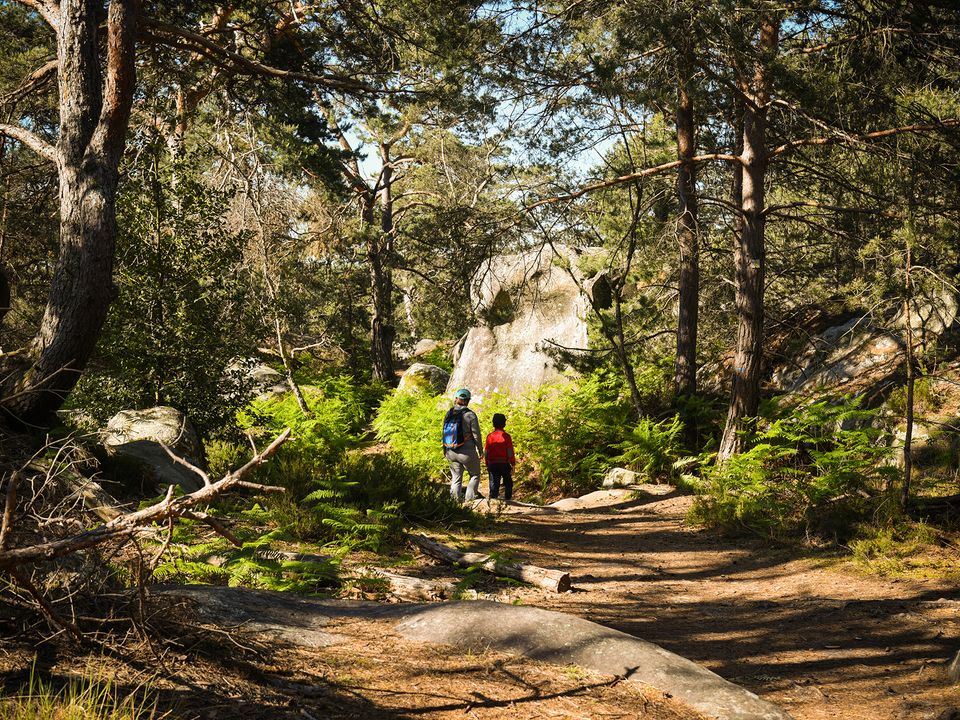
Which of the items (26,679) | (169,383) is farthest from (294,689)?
(169,383)

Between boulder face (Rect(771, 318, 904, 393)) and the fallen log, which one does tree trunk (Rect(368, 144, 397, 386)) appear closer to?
boulder face (Rect(771, 318, 904, 393))

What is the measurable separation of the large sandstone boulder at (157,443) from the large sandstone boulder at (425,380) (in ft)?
35.1

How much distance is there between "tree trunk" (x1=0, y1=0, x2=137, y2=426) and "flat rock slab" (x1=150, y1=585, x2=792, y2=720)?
449 centimetres

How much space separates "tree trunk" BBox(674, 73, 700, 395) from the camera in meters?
13.4

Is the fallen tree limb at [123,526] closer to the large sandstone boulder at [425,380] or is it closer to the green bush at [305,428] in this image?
the green bush at [305,428]

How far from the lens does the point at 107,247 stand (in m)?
8.38

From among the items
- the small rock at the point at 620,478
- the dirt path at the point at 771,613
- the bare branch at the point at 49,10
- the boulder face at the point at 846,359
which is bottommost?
the dirt path at the point at 771,613

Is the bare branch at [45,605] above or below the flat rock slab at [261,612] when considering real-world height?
above

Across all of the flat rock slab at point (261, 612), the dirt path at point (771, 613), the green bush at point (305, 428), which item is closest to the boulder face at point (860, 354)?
the dirt path at point (771, 613)

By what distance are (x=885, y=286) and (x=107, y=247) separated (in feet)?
30.8

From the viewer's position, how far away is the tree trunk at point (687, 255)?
1335cm

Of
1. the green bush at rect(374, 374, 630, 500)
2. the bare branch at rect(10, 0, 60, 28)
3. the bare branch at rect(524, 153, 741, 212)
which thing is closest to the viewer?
the bare branch at rect(10, 0, 60, 28)

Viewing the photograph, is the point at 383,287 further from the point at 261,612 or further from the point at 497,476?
the point at 261,612

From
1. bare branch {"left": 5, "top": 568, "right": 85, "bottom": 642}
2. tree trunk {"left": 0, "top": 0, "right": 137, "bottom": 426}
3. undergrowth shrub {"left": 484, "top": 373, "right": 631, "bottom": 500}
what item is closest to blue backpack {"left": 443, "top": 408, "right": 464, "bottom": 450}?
undergrowth shrub {"left": 484, "top": 373, "right": 631, "bottom": 500}
